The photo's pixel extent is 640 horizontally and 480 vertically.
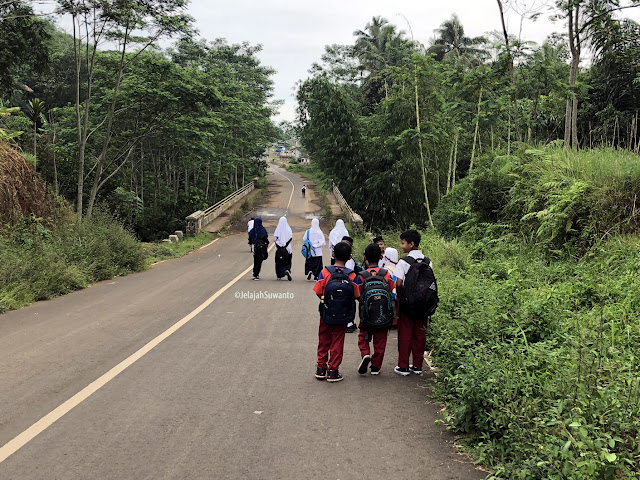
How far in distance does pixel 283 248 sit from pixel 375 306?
28.6 feet

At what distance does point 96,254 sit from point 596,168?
12651 millimetres

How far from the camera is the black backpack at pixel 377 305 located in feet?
19.7

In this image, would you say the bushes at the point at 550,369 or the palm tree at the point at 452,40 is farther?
the palm tree at the point at 452,40

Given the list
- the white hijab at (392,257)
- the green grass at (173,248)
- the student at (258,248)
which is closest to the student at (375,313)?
the white hijab at (392,257)

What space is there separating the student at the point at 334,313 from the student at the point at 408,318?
567mm

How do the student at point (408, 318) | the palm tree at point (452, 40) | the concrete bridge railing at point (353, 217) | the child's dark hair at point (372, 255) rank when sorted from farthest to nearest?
the palm tree at point (452, 40)
the concrete bridge railing at point (353, 217)
the child's dark hair at point (372, 255)
the student at point (408, 318)

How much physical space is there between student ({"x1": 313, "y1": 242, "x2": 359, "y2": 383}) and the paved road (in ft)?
0.79

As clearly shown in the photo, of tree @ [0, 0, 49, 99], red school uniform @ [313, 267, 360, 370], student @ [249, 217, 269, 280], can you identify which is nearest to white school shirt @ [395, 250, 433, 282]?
red school uniform @ [313, 267, 360, 370]

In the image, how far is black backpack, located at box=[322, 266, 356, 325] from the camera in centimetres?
591

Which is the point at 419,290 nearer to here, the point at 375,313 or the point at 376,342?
the point at 375,313

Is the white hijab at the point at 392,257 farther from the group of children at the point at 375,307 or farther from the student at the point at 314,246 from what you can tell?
the student at the point at 314,246

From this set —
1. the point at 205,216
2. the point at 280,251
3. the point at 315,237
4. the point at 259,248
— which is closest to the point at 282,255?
the point at 280,251

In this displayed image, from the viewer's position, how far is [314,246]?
13656 millimetres

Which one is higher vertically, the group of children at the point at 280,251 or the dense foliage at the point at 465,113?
the dense foliage at the point at 465,113
